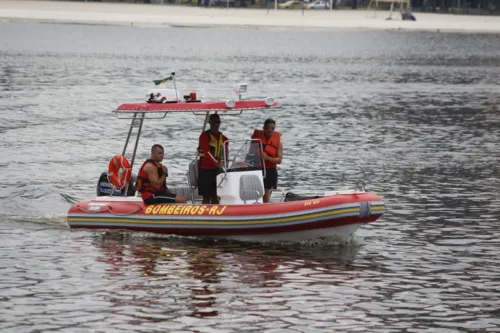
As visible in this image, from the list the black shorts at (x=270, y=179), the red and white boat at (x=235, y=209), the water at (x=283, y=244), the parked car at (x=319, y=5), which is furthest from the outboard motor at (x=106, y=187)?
the parked car at (x=319, y=5)

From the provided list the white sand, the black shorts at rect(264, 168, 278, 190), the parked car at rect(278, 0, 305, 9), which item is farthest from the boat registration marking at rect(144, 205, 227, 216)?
the parked car at rect(278, 0, 305, 9)

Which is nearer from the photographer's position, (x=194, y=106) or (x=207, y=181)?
(x=194, y=106)

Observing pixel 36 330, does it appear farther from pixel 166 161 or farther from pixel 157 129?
pixel 157 129

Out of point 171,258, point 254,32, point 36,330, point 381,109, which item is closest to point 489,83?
point 381,109

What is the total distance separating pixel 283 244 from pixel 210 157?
1.91m

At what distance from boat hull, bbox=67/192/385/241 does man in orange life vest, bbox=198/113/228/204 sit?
499 millimetres

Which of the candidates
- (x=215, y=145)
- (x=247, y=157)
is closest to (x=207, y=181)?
(x=215, y=145)

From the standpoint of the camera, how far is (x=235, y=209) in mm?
19750

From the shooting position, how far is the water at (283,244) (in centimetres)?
1616

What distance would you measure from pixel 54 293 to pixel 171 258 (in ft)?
8.95

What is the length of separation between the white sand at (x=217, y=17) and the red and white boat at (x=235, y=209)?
344ft

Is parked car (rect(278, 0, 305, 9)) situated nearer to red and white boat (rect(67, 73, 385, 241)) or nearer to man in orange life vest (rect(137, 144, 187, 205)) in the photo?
red and white boat (rect(67, 73, 385, 241))

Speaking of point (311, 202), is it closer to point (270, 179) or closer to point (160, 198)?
point (270, 179)

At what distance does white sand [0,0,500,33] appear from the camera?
128000 millimetres
